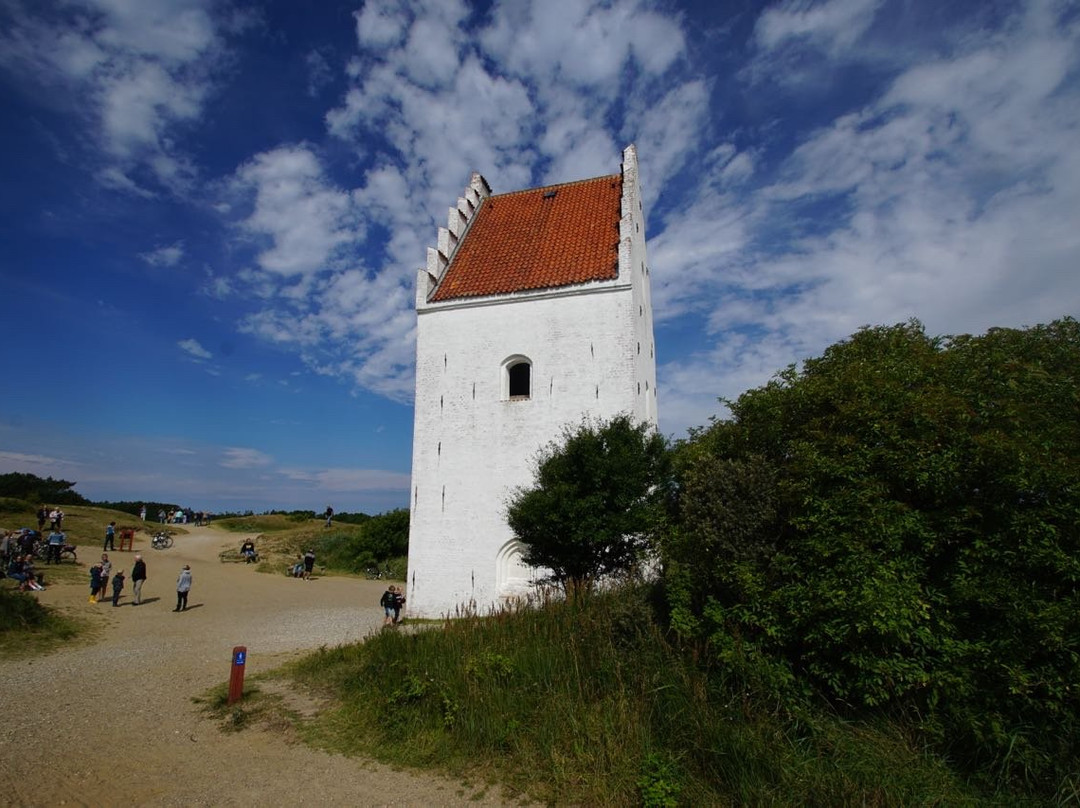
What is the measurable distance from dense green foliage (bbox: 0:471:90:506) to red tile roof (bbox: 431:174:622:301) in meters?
33.4

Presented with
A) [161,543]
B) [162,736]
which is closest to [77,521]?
[161,543]

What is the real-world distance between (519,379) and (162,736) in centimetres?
1033

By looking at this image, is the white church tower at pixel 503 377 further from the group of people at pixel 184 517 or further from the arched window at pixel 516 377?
the group of people at pixel 184 517

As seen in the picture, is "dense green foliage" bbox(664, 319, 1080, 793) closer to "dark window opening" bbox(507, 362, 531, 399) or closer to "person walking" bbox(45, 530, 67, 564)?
"dark window opening" bbox(507, 362, 531, 399)

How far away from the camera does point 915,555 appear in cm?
493

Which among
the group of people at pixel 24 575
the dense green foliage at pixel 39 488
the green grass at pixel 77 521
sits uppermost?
the dense green foliage at pixel 39 488

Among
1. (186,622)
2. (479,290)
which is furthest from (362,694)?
(479,290)

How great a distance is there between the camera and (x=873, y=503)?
514 centimetres

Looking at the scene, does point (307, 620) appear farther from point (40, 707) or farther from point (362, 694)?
point (362, 694)

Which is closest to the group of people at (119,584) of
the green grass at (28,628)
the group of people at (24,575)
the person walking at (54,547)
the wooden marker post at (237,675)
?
the group of people at (24,575)

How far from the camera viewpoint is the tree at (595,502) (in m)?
9.41

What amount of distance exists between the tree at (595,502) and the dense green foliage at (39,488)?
121 ft

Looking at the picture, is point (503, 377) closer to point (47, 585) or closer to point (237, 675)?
point (237, 675)

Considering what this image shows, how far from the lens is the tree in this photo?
30.9 feet
